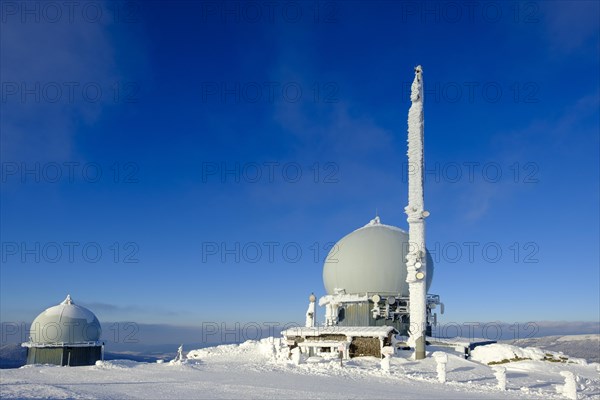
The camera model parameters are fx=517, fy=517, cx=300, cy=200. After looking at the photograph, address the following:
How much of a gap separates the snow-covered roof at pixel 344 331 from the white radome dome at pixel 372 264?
693 centimetres

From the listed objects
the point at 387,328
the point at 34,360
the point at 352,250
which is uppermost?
the point at 352,250

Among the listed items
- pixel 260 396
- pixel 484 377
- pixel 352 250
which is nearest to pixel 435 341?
pixel 352 250

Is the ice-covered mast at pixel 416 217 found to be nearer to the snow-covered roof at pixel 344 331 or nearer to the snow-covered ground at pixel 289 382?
the snow-covered roof at pixel 344 331

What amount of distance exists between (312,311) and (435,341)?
448 inches

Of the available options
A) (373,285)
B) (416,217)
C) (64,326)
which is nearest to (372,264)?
(373,285)

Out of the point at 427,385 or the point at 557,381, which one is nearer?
the point at 427,385

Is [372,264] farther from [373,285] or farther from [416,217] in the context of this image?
[416,217]

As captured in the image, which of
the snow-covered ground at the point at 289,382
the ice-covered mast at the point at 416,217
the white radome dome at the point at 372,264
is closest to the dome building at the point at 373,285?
the white radome dome at the point at 372,264

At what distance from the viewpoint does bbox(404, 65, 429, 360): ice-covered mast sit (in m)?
40.1

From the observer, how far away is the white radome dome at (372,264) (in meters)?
46.0

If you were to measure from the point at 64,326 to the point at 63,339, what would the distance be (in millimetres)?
1058

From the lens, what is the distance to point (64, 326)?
142 ft

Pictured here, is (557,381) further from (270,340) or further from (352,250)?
(270,340)

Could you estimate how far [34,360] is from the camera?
4312 centimetres
